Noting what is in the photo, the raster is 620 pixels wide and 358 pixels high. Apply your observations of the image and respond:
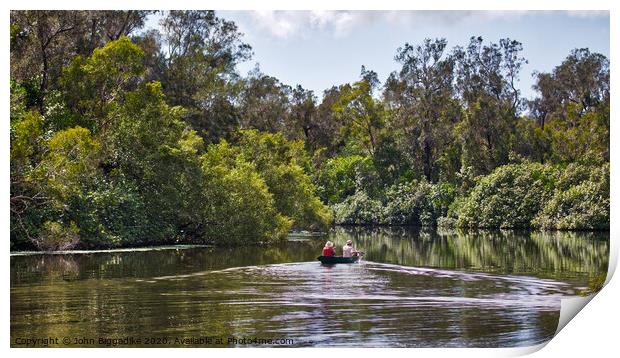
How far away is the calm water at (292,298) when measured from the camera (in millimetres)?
14836

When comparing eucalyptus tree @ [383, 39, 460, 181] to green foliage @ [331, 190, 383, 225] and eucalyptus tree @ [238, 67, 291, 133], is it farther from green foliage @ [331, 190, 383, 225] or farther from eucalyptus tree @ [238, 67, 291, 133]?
eucalyptus tree @ [238, 67, 291, 133]

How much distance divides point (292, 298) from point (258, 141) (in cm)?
2937

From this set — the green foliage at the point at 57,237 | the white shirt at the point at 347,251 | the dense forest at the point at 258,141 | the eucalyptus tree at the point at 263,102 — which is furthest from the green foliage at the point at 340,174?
the white shirt at the point at 347,251

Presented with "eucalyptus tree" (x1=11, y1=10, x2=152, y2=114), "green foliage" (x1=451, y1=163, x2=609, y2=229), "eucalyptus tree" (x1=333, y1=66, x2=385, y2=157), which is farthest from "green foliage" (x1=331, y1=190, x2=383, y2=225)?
"eucalyptus tree" (x1=11, y1=10, x2=152, y2=114)

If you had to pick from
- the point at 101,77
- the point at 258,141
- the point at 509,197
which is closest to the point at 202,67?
the point at 258,141

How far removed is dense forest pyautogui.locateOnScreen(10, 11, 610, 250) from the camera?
3291cm

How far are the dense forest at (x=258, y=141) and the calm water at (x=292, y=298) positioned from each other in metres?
3.57

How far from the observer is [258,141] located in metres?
48.0

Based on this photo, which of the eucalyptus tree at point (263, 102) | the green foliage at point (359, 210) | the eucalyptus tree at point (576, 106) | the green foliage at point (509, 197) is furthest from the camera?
the green foliage at point (359, 210)

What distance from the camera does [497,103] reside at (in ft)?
206

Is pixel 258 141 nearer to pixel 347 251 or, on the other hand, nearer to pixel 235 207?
pixel 235 207

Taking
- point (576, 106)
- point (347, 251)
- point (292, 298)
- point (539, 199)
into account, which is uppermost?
point (576, 106)

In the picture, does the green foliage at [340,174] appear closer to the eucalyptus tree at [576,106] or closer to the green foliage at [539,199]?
the green foliage at [539,199]
